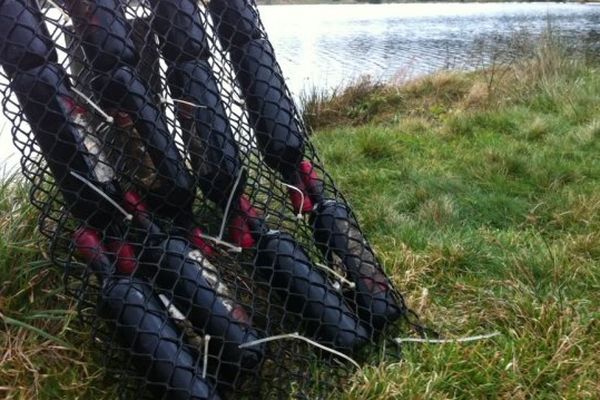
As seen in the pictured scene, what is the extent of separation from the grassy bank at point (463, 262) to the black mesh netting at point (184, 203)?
156 mm

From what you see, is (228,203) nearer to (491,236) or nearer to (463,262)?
(463,262)

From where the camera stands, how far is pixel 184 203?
237 cm

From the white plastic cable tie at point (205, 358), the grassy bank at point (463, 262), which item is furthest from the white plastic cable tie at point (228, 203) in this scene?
the grassy bank at point (463, 262)

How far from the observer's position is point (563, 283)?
2695 millimetres

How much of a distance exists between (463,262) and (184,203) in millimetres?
1397

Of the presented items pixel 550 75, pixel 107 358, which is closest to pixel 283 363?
pixel 107 358

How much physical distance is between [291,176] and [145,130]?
68 cm

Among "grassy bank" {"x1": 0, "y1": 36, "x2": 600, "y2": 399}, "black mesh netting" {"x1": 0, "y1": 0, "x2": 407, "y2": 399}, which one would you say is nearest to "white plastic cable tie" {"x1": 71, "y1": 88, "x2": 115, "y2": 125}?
"black mesh netting" {"x1": 0, "y1": 0, "x2": 407, "y2": 399}

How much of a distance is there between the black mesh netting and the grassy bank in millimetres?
156

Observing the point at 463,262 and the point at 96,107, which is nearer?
the point at 96,107

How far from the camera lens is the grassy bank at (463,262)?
210cm

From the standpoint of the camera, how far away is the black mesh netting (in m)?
2.07

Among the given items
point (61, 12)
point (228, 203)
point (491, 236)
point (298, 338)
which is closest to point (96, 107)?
point (61, 12)

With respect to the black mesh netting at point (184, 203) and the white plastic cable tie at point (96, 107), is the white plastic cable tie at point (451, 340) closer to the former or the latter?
the black mesh netting at point (184, 203)
